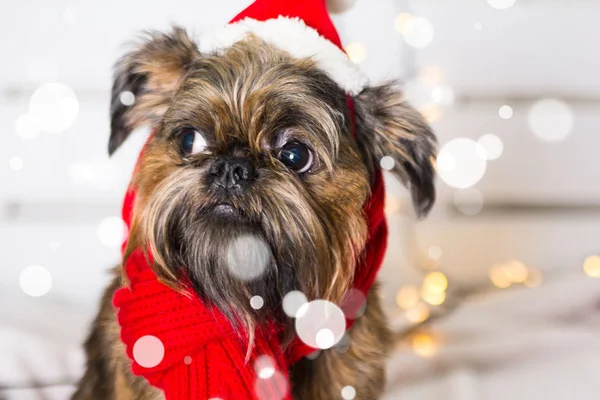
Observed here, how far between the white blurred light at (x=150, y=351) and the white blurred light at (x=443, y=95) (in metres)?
1.29

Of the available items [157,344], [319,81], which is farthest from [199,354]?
[319,81]

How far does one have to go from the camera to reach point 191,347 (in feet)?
3.77

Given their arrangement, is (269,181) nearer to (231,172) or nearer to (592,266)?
(231,172)

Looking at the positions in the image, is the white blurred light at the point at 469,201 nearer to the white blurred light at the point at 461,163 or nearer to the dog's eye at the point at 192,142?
the white blurred light at the point at 461,163

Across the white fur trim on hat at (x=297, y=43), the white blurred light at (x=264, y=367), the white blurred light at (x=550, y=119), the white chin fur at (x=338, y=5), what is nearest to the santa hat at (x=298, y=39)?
the white fur trim on hat at (x=297, y=43)

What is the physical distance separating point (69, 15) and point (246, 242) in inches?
55.0

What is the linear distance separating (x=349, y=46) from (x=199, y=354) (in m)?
1.26

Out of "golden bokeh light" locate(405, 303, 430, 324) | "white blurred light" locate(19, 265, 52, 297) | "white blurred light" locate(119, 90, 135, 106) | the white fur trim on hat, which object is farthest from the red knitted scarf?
"white blurred light" locate(19, 265, 52, 297)

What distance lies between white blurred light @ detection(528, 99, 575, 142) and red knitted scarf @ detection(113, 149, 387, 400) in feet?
4.00

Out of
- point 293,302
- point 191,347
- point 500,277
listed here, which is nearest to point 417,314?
point 500,277

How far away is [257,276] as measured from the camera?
1130 mm

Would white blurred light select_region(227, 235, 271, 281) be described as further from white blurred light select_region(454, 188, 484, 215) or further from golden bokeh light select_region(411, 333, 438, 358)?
white blurred light select_region(454, 188, 484, 215)

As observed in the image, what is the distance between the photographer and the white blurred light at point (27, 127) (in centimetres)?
214

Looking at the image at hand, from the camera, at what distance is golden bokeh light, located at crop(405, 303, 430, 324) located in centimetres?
193
